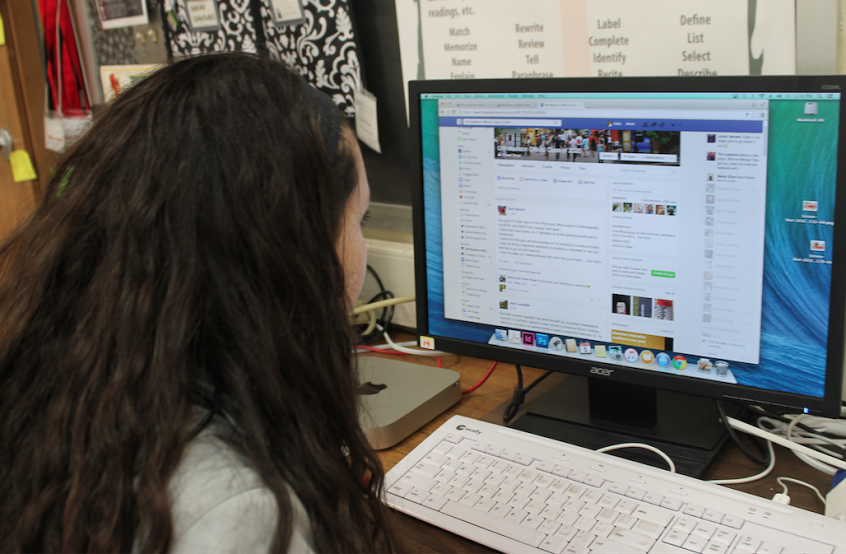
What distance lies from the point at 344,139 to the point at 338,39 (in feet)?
2.27

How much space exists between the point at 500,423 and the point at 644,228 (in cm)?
32

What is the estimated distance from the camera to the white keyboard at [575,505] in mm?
601

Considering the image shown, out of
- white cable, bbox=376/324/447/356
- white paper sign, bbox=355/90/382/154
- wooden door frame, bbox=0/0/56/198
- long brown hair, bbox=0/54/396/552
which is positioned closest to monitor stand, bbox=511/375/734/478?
white cable, bbox=376/324/447/356

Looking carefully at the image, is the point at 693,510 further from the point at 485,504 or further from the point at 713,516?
the point at 485,504

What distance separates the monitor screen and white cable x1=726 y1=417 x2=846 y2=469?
60 mm

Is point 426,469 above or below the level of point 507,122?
below

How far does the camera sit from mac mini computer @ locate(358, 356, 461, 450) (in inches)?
33.2

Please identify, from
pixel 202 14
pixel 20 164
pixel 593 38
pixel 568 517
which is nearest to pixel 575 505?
pixel 568 517

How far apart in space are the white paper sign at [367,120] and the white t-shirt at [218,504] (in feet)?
2.85

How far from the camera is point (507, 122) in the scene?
2.60 ft

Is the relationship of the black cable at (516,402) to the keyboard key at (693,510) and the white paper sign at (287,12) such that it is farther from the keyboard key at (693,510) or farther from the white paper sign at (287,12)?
the white paper sign at (287,12)

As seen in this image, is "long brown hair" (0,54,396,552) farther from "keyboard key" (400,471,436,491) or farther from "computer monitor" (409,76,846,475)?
"computer monitor" (409,76,846,475)

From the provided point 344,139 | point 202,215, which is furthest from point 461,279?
point 202,215

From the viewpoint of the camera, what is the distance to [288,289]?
518 mm
